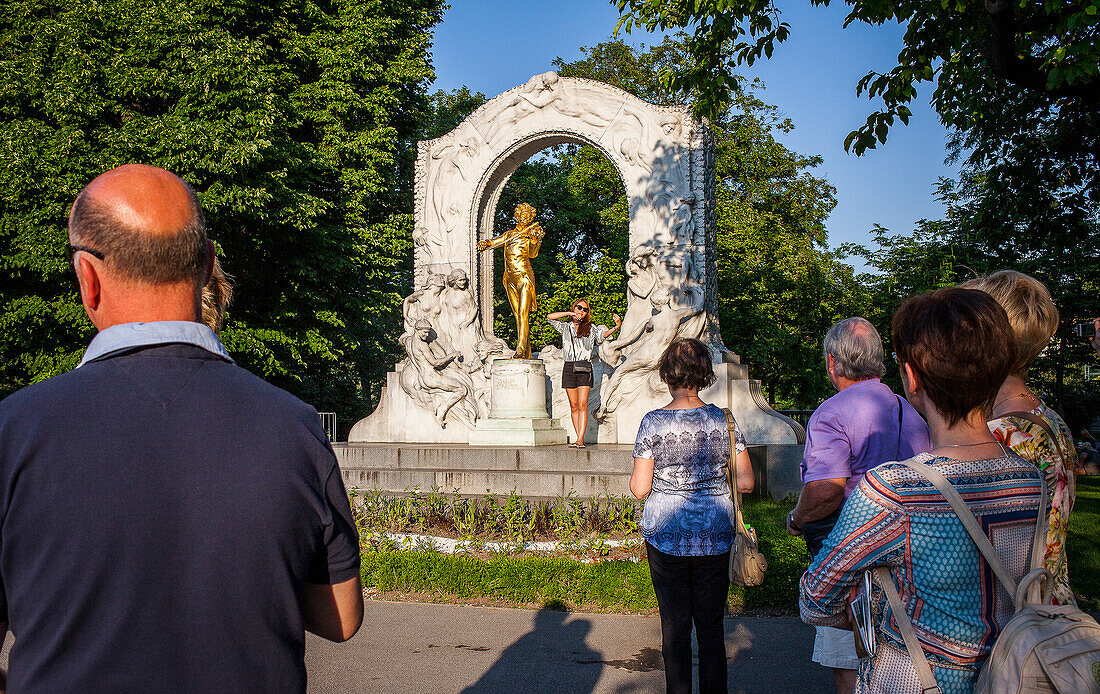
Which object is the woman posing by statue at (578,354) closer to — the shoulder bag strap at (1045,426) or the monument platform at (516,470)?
the monument platform at (516,470)

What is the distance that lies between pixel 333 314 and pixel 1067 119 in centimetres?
1413

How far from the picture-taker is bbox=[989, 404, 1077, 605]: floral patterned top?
2203 mm

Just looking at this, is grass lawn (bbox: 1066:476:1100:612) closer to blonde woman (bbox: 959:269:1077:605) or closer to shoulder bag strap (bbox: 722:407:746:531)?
shoulder bag strap (bbox: 722:407:746:531)

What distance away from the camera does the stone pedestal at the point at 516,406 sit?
40.5 feet

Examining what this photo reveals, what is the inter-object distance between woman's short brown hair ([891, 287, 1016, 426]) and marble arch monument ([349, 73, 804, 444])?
983 centimetres

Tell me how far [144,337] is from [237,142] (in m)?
14.0

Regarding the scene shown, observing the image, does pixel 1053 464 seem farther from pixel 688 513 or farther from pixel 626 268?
pixel 626 268

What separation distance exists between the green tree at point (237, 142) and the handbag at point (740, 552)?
12494 mm

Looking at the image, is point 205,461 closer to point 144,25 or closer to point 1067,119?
point 1067,119

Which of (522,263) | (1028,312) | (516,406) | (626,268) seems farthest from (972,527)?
(522,263)

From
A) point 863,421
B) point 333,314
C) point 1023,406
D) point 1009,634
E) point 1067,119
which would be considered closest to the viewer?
point 1009,634

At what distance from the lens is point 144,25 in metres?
14.7

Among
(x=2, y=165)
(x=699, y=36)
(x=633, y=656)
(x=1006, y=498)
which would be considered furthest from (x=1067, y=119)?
(x=2, y=165)

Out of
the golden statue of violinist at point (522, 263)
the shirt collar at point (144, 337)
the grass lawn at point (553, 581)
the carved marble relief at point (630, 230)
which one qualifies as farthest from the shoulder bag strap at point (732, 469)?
the golden statue of violinist at point (522, 263)
